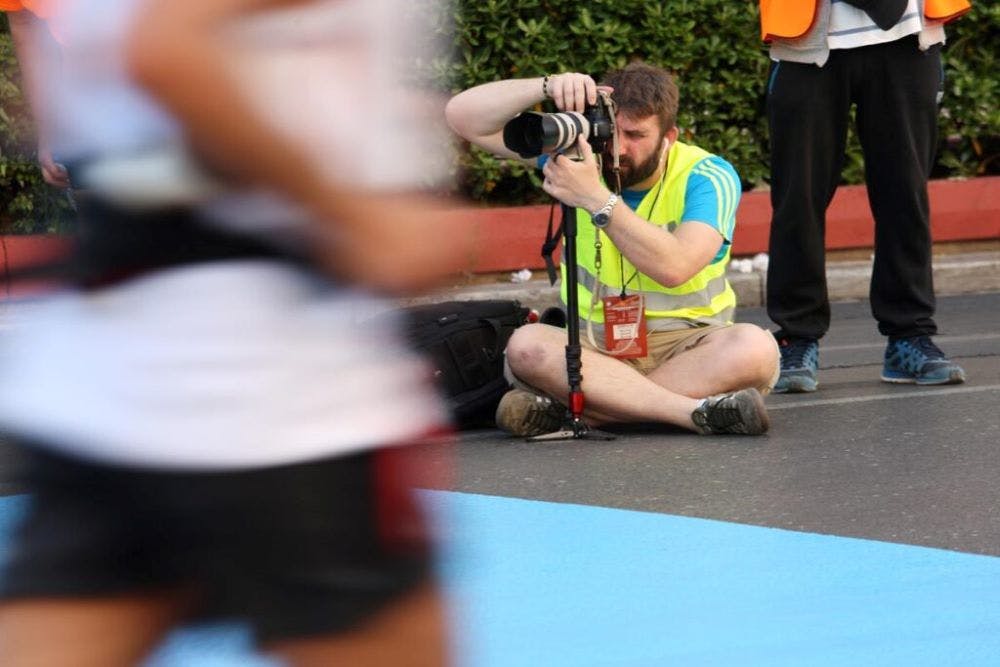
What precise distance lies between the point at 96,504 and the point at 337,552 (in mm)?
207

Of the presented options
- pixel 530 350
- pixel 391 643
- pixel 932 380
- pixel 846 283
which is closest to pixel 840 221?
pixel 846 283

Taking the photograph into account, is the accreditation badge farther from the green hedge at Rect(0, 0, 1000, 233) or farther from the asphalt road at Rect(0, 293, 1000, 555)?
the green hedge at Rect(0, 0, 1000, 233)

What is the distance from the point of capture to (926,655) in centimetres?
288

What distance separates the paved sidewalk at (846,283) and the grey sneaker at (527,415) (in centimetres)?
357

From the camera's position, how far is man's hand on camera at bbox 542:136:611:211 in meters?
4.92

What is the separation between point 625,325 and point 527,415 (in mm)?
389

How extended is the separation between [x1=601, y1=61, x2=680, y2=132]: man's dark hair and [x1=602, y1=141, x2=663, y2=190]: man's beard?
3.8 inches

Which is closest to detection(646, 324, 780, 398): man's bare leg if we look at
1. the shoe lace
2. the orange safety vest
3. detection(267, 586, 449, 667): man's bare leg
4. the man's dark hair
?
the man's dark hair

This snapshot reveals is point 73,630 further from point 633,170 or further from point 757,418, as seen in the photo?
point 633,170

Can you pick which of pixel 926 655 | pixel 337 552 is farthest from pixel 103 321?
pixel 926 655

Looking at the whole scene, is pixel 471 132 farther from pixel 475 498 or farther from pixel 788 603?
pixel 788 603

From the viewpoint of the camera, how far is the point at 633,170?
5199 mm

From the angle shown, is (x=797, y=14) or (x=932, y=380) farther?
(x=932, y=380)

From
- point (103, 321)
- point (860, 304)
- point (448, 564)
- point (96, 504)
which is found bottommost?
point (860, 304)
